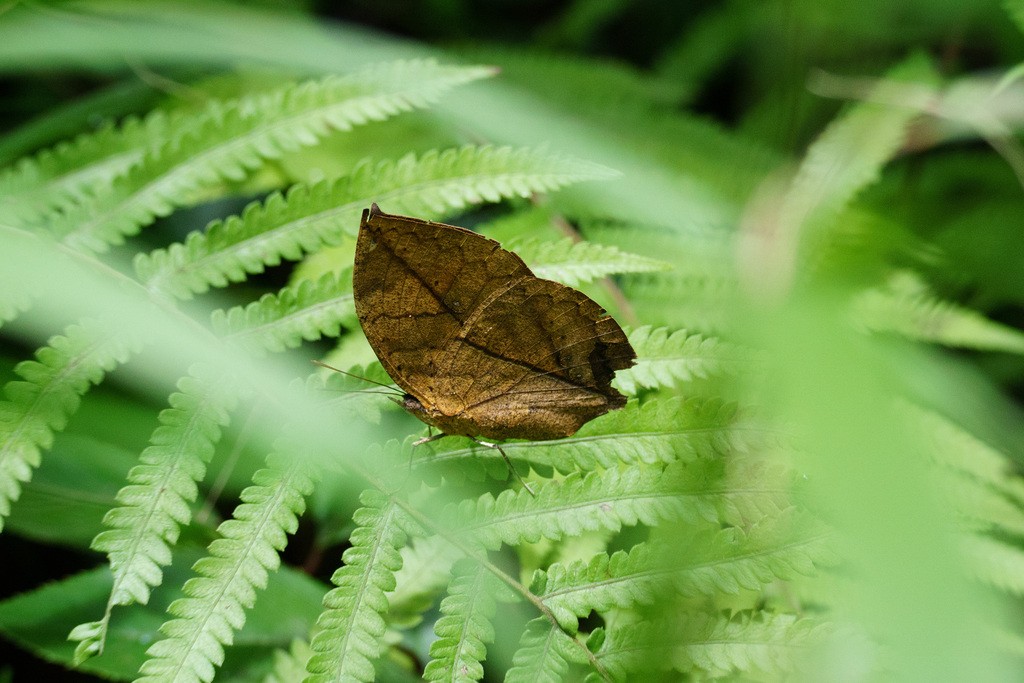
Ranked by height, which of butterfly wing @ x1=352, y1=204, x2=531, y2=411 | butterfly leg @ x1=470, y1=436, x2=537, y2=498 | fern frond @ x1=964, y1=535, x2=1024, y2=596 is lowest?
fern frond @ x1=964, y1=535, x2=1024, y2=596

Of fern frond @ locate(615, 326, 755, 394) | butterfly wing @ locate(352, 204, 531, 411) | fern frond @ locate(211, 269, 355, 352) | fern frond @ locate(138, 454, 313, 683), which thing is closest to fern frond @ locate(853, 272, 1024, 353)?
fern frond @ locate(615, 326, 755, 394)

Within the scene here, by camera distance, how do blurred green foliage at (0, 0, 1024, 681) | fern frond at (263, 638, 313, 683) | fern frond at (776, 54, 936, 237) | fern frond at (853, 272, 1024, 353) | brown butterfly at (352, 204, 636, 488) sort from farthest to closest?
1. fern frond at (853, 272, 1024, 353)
2. fern frond at (776, 54, 936, 237)
3. fern frond at (263, 638, 313, 683)
4. brown butterfly at (352, 204, 636, 488)
5. blurred green foliage at (0, 0, 1024, 681)

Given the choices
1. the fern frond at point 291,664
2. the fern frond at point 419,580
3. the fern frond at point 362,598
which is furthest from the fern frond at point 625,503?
the fern frond at point 291,664

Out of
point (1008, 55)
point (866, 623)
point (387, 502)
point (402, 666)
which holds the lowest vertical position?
point (402, 666)

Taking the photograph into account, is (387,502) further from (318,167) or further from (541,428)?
(318,167)

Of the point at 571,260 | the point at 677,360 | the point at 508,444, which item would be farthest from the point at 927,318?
the point at 508,444

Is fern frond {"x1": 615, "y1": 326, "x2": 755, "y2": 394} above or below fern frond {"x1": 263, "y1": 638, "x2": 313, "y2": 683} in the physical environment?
above

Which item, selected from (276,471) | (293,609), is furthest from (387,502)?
(293,609)

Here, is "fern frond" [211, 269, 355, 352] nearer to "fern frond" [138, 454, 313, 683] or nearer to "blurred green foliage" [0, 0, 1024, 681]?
"blurred green foliage" [0, 0, 1024, 681]
